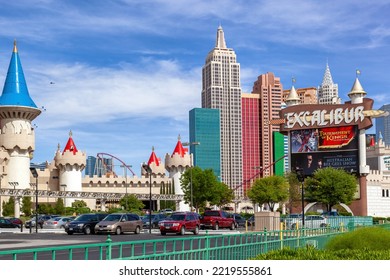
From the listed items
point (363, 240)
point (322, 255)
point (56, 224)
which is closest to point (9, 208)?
point (56, 224)

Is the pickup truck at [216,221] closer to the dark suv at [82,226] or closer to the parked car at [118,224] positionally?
the parked car at [118,224]

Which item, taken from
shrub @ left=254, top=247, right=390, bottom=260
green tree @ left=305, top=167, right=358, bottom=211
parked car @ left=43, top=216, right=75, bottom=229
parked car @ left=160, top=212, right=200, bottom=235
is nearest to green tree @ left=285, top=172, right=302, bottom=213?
green tree @ left=305, top=167, right=358, bottom=211

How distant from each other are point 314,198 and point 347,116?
14.1m

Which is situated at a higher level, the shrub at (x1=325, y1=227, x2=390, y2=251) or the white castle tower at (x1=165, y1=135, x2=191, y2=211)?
the white castle tower at (x1=165, y1=135, x2=191, y2=211)

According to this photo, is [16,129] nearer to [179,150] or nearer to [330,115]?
[179,150]

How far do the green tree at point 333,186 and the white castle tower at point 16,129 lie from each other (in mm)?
48559

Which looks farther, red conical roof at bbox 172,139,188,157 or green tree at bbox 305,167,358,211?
red conical roof at bbox 172,139,188,157

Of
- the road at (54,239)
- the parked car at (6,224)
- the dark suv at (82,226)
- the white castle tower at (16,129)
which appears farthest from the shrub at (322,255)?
the white castle tower at (16,129)

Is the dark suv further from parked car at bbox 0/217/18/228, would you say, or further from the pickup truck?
parked car at bbox 0/217/18/228

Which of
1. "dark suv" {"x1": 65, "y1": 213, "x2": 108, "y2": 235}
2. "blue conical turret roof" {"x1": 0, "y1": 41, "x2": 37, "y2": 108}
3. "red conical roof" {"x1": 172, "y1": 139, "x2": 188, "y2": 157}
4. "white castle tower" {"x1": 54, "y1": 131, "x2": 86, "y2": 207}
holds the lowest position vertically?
"dark suv" {"x1": 65, "y1": 213, "x2": 108, "y2": 235}

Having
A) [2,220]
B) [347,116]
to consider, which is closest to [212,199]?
[347,116]

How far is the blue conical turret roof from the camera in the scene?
101575 mm

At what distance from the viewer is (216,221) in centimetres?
4931

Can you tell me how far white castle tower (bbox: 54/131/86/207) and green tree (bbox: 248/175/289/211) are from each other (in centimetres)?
3805
